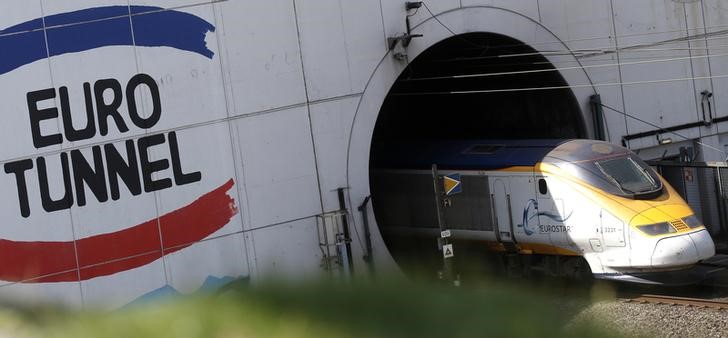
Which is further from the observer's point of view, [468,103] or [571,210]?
[468,103]

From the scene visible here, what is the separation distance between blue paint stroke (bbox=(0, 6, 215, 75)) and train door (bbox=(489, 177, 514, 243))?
683cm

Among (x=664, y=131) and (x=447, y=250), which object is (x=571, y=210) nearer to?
(x=447, y=250)

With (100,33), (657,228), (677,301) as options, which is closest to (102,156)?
(100,33)

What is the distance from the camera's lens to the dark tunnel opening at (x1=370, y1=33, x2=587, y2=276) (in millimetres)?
24469

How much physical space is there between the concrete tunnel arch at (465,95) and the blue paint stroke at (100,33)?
4239mm

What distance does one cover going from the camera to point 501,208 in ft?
70.9

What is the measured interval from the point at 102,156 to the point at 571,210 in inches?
369

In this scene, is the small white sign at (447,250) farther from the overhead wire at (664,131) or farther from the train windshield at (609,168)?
the overhead wire at (664,131)

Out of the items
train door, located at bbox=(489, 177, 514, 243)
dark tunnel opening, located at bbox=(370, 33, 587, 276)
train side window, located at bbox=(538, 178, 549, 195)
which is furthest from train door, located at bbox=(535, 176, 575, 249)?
dark tunnel opening, located at bbox=(370, 33, 587, 276)

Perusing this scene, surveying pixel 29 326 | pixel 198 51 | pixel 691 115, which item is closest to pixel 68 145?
pixel 198 51

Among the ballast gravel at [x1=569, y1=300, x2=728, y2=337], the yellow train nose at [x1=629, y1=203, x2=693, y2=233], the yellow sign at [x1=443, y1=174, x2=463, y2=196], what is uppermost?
the yellow sign at [x1=443, y1=174, x2=463, y2=196]

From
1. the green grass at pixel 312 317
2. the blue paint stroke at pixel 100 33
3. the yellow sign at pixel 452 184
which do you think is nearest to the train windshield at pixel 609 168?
the yellow sign at pixel 452 184

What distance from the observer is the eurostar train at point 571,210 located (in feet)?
63.3

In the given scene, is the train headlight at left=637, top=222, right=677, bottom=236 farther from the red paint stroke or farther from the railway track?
the red paint stroke
